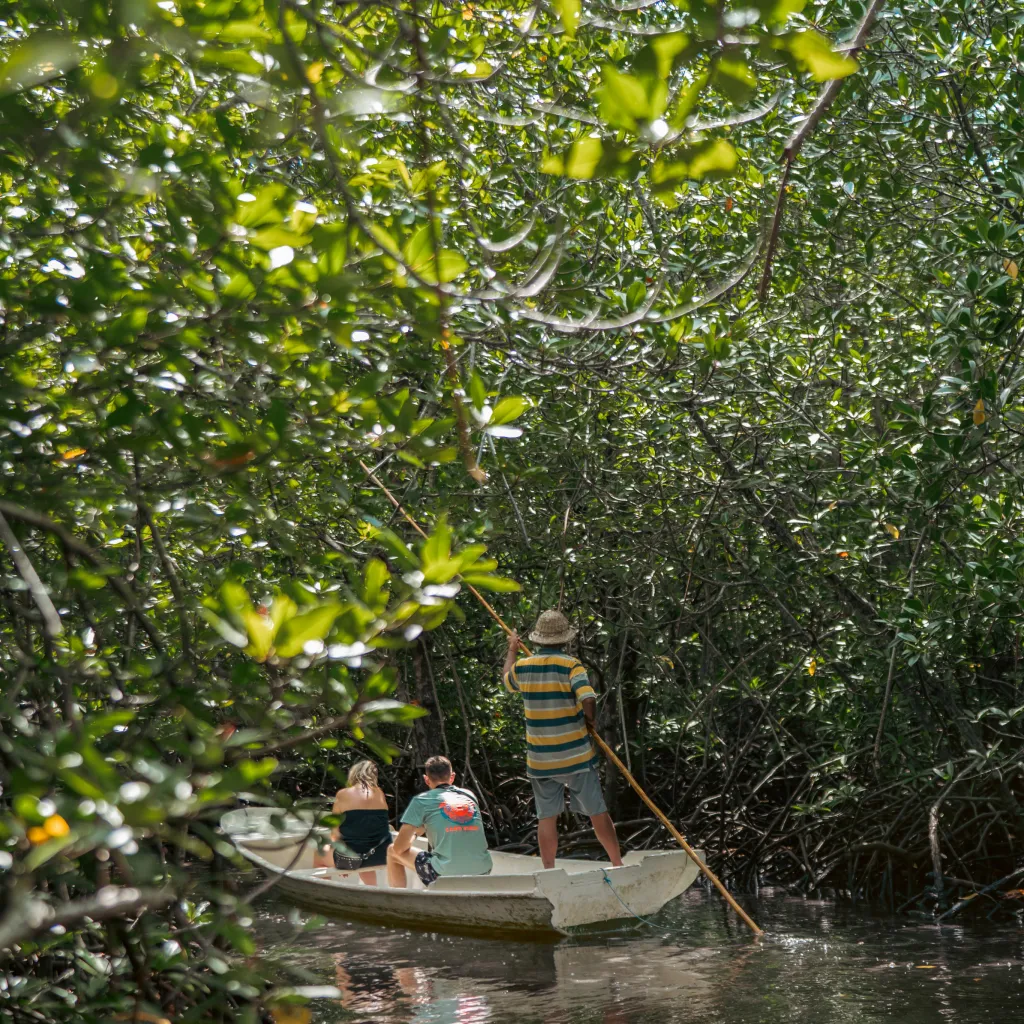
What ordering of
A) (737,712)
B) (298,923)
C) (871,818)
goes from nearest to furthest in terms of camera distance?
(298,923)
(871,818)
(737,712)

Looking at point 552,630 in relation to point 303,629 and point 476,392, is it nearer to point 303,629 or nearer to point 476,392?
point 476,392

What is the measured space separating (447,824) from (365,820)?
129 cm

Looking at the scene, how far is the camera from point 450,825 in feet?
28.3

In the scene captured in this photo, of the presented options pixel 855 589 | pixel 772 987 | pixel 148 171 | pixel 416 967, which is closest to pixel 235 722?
pixel 148 171

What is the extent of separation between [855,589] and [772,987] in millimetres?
2723

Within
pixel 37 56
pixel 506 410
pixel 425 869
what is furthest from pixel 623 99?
pixel 425 869

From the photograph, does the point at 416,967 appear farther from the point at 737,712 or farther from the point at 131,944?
the point at 131,944

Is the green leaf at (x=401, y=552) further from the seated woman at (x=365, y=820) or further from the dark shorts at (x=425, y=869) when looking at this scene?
the seated woman at (x=365, y=820)

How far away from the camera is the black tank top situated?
31.8ft

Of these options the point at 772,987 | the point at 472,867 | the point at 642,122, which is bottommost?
the point at 772,987

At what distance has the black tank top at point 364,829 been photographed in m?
9.69

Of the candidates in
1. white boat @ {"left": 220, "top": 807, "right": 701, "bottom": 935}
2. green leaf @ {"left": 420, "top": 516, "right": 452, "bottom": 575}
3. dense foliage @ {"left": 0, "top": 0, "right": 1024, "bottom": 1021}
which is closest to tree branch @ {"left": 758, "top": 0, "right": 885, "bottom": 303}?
dense foliage @ {"left": 0, "top": 0, "right": 1024, "bottom": 1021}

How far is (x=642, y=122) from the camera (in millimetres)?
1774

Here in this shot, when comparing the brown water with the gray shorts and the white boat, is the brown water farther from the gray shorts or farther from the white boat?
the gray shorts
